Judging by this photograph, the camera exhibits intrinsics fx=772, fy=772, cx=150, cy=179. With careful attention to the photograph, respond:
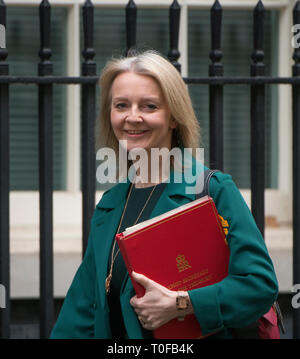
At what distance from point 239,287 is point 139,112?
64 cm

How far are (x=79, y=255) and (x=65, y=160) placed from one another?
86 cm

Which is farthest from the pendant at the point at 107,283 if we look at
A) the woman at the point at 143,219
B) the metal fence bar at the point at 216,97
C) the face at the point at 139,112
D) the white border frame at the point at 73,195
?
the white border frame at the point at 73,195

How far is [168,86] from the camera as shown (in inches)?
95.2

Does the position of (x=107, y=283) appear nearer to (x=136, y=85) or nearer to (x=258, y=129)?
(x=136, y=85)

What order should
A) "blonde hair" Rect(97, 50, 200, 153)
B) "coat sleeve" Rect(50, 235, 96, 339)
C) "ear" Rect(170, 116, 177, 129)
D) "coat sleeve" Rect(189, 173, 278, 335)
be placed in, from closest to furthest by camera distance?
"coat sleeve" Rect(189, 173, 278, 335) < "blonde hair" Rect(97, 50, 200, 153) < "ear" Rect(170, 116, 177, 129) < "coat sleeve" Rect(50, 235, 96, 339)

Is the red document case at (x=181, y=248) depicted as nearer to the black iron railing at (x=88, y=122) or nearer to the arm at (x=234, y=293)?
the arm at (x=234, y=293)

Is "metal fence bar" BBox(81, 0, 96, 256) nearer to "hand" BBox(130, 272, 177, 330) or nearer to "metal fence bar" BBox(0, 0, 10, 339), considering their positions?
"metal fence bar" BBox(0, 0, 10, 339)

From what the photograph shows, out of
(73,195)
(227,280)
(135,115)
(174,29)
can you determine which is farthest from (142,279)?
(73,195)

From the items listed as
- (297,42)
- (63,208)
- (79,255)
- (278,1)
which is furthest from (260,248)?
(278,1)

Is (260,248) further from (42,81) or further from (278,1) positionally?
(278,1)

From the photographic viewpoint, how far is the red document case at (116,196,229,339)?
227cm

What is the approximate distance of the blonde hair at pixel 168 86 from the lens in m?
2.42

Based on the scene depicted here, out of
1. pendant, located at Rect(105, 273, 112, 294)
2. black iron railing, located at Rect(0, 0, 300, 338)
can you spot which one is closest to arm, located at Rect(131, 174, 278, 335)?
pendant, located at Rect(105, 273, 112, 294)

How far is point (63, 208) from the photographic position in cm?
549
